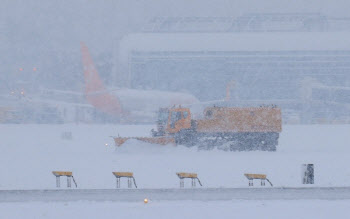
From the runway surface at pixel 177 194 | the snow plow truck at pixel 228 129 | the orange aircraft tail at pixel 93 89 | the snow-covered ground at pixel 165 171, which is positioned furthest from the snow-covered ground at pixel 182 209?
the orange aircraft tail at pixel 93 89

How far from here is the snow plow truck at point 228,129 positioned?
21.4m

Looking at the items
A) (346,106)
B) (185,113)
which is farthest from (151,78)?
(185,113)

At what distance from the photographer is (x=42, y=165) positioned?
1603cm

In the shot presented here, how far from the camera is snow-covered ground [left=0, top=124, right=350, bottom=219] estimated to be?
29.7 feet

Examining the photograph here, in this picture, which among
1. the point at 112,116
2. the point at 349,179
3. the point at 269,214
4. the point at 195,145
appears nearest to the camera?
the point at 269,214

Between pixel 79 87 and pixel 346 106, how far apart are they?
29.4 m

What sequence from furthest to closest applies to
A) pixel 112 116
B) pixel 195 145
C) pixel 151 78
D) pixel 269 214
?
1. pixel 151 78
2. pixel 112 116
3. pixel 195 145
4. pixel 269 214

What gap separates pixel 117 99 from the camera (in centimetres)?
5478

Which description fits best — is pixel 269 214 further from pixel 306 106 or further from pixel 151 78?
pixel 151 78

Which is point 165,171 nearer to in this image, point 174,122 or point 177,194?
point 177,194

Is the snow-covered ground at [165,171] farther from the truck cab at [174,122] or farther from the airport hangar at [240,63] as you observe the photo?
the airport hangar at [240,63]

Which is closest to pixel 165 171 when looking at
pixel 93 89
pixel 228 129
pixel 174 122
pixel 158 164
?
pixel 158 164

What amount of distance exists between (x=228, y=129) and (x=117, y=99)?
3408cm

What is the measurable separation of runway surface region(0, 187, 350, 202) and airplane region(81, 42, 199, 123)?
42204 mm
